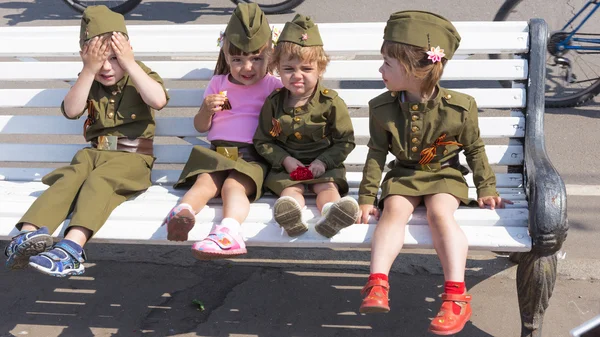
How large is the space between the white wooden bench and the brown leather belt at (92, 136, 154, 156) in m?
0.16

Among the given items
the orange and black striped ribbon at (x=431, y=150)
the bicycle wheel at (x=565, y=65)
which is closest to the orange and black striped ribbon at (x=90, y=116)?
the orange and black striped ribbon at (x=431, y=150)

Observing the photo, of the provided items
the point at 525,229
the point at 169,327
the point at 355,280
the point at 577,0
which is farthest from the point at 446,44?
the point at 577,0

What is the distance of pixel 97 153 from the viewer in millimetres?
3822

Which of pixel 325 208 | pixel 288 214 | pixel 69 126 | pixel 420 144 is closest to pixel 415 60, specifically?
pixel 420 144

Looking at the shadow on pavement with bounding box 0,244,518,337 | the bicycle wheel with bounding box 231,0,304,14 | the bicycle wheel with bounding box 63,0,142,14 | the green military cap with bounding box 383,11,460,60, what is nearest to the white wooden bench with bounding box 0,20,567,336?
the shadow on pavement with bounding box 0,244,518,337

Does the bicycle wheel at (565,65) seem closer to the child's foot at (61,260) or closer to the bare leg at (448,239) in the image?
the bare leg at (448,239)

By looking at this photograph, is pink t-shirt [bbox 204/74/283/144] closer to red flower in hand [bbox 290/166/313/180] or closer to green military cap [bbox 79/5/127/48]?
red flower in hand [bbox 290/166/313/180]

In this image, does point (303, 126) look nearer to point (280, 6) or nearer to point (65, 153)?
point (65, 153)

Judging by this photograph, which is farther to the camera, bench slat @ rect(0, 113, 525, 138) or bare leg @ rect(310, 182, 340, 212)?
bench slat @ rect(0, 113, 525, 138)

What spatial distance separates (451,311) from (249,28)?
59.3 inches

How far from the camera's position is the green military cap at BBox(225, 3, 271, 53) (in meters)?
3.69

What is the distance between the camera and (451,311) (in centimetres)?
306

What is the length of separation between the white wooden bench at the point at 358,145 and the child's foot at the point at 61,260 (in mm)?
148

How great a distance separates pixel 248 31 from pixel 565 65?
3.29 meters
